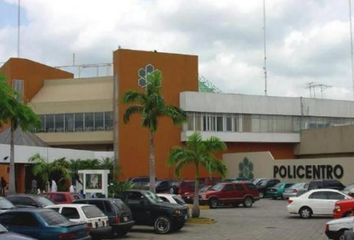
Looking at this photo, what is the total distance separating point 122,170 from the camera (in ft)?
222

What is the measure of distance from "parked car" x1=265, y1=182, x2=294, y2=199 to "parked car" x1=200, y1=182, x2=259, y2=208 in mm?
7878

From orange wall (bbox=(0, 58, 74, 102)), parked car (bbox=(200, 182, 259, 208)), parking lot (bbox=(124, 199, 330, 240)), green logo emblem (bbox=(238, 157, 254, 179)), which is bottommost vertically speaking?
parking lot (bbox=(124, 199, 330, 240))

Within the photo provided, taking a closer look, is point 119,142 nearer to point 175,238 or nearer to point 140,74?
point 140,74

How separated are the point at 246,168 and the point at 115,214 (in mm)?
45452

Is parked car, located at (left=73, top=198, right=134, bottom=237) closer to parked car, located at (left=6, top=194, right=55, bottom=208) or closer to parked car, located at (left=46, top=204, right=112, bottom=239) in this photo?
parked car, located at (left=46, top=204, right=112, bottom=239)

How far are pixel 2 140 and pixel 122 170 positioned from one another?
14594mm

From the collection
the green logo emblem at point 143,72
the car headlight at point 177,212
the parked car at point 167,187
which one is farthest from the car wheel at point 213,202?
the green logo emblem at point 143,72

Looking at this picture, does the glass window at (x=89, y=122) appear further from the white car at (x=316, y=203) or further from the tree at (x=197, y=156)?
the white car at (x=316, y=203)

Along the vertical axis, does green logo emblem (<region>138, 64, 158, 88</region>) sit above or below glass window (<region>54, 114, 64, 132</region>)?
above

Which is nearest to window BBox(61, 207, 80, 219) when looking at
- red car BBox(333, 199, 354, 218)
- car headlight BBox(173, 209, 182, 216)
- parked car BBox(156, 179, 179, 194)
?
car headlight BBox(173, 209, 182, 216)

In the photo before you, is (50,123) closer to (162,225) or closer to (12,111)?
(12,111)

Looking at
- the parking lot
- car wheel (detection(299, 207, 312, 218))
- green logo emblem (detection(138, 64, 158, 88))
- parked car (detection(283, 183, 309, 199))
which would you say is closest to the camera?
the parking lot

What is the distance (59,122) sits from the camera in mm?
75000

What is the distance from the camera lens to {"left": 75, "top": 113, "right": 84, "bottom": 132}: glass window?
74500 mm
